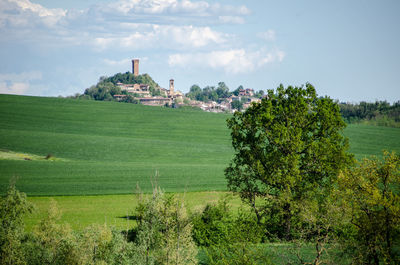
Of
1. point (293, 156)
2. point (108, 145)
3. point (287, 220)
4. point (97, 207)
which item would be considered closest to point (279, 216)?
point (287, 220)

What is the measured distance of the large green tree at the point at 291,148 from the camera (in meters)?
25.0

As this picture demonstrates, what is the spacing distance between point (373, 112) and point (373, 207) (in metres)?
112

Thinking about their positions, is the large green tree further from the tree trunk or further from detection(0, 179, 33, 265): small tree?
detection(0, 179, 33, 265): small tree

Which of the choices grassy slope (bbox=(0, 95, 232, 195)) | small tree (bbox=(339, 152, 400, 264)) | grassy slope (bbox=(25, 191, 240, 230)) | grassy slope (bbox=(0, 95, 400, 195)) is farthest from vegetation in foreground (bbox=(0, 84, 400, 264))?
grassy slope (bbox=(0, 95, 232, 195))

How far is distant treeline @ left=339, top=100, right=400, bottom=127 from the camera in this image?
4205 inches

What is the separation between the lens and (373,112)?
386 feet

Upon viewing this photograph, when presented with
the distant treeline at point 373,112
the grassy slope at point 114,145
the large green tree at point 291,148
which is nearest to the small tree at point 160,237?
the large green tree at point 291,148

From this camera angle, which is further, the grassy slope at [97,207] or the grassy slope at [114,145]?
the grassy slope at [114,145]

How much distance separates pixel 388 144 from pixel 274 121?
196 feet

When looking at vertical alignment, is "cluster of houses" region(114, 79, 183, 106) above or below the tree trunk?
above

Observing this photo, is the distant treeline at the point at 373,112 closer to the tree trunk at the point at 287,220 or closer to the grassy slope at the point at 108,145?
the grassy slope at the point at 108,145

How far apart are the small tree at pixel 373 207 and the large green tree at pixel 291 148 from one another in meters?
9.57

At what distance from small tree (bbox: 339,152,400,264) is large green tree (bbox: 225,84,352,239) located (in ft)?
31.4

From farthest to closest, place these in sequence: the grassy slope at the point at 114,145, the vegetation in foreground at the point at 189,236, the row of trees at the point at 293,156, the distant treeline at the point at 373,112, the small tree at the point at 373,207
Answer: the distant treeline at the point at 373,112 < the grassy slope at the point at 114,145 < the row of trees at the point at 293,156 < the vegetation in foreground at the point at 189,236 < the small tree at the point at 373,207
